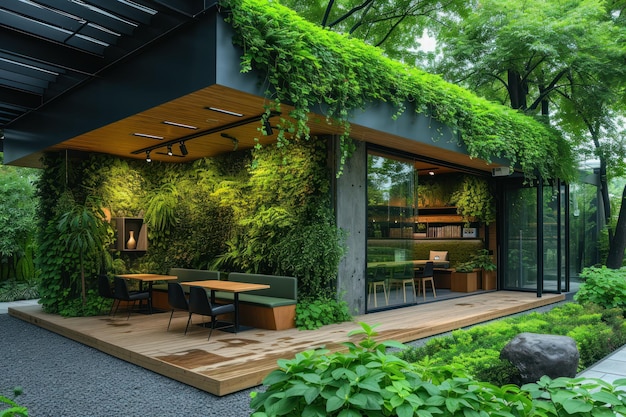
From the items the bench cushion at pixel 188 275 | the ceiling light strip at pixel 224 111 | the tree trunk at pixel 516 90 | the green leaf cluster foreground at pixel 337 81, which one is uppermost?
the tree trunk at pixel 516 90

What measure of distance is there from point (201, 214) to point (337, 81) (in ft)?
16.7

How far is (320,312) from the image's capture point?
7973 millimetres

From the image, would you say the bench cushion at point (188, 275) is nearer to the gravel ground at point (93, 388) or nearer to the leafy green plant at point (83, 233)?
the leafy green plant at point (83, 233)

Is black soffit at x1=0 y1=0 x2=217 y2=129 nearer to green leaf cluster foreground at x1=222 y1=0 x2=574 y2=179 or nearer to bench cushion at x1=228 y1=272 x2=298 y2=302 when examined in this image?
green leaf cluster foreground at x1=222 y1=0 x2=574 y2=179

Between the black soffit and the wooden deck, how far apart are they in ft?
13.3

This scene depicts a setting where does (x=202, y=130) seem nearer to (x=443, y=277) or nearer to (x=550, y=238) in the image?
(x=443, y=277)

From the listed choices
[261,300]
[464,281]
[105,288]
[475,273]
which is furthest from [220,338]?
[475,273]

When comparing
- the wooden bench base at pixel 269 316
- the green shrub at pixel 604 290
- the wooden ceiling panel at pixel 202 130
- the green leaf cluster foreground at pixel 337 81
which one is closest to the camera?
the green leaf cluster foreground at pixel 337 81

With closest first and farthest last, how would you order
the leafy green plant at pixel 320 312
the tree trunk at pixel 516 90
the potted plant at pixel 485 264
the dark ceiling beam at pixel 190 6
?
the dark ceiling beam at pixel 190 6, the leafy green plant at pixel 320 312, the potted plant at pixel 485 264, the tree trunk at pixel 516 90

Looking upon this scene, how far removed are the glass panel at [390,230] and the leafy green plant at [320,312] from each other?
1.10m

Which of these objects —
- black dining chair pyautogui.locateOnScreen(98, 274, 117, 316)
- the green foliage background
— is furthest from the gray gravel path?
the green foliage background

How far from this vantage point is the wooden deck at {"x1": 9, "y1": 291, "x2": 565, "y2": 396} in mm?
5383

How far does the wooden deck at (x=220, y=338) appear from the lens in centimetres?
538

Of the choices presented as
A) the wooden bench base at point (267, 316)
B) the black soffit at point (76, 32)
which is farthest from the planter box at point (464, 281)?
the black soffit at point (76, 32)
